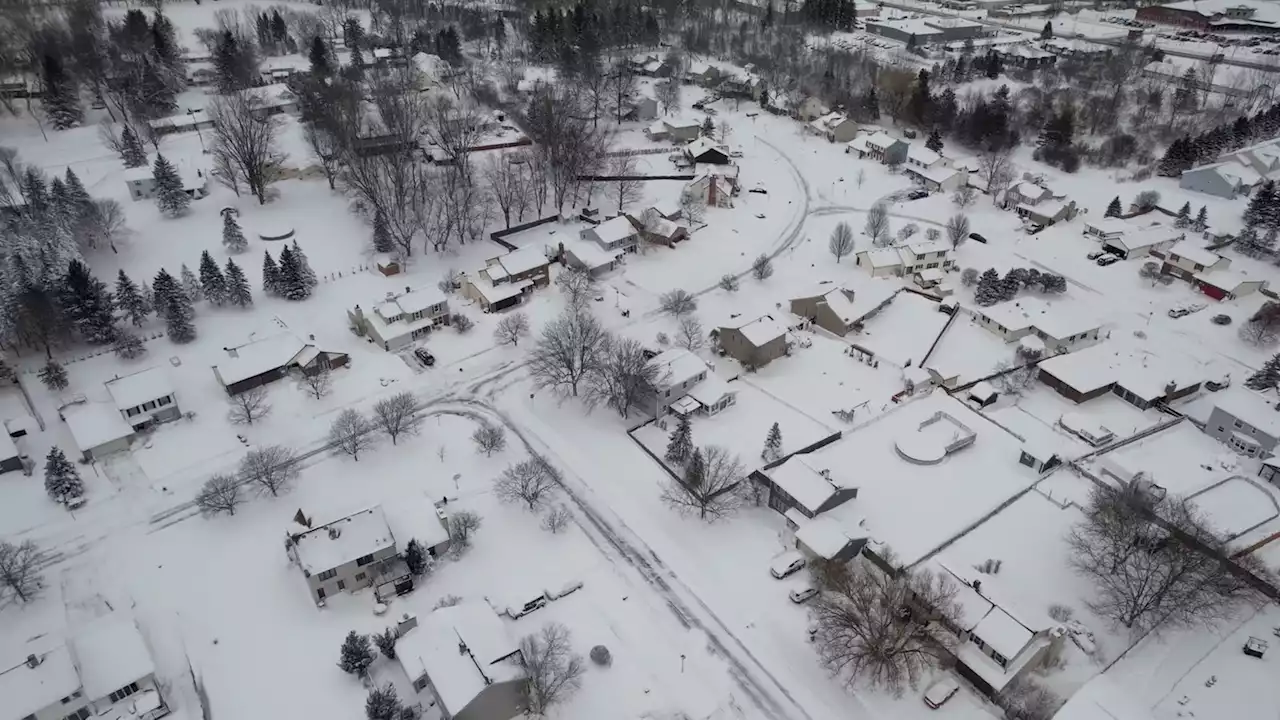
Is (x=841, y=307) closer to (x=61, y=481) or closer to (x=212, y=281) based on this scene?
(x=212, y=281)

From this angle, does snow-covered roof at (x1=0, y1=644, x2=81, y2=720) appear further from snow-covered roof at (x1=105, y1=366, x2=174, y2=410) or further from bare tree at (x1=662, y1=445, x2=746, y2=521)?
bare tree at (x1=662, y1=445, x2=746, y2=521)

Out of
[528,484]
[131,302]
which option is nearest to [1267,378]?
[528,484]

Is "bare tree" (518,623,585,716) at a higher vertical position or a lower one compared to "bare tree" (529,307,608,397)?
lower

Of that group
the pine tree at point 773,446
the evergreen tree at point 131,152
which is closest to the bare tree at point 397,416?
the pine tree at point 773,446

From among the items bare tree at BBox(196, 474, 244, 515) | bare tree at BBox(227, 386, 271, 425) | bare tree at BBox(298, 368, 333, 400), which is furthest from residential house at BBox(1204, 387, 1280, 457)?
bare tree at BBox(227, 386, 271, 425)

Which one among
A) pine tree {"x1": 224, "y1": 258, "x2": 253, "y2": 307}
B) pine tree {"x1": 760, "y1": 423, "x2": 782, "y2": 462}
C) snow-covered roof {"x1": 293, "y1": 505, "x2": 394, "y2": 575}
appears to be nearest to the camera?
snow-covered roof {"x1": 293, "y1": 505, "x2": 394, "y2": 575}

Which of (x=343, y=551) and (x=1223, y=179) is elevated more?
(x=1223, y=179)
